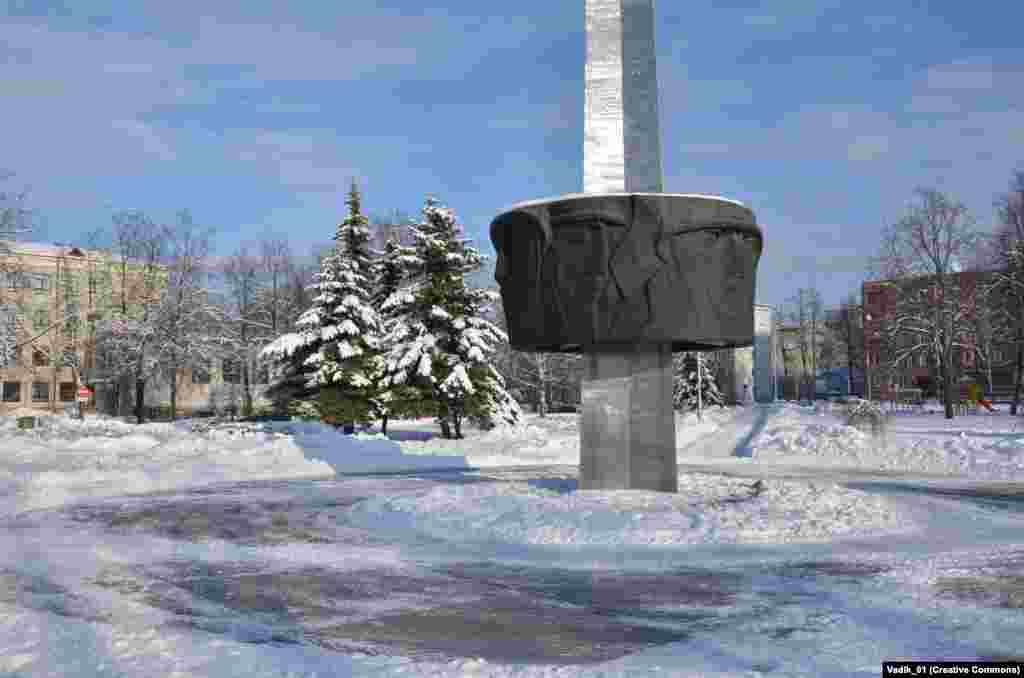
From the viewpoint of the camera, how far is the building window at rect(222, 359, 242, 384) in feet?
176

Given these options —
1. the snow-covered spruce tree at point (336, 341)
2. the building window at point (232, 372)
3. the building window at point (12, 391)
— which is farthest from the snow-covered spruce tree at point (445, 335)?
the building window at point (12, 391)

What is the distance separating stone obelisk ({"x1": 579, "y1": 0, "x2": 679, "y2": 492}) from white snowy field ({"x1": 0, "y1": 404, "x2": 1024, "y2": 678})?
581 mm

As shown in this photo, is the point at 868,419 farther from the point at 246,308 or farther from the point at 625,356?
the point at 246,308

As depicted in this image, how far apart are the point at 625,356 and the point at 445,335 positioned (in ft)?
57.5

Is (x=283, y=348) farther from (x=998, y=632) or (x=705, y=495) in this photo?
(x=998, y=632)

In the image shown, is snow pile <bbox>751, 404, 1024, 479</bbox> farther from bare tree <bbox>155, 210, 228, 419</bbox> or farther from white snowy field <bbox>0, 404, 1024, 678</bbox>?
bare tree <bbox>155, 210, 228, 419</bbox>

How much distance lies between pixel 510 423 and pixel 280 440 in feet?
31.2

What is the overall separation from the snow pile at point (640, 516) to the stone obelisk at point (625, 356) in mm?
505

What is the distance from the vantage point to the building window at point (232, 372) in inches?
2115

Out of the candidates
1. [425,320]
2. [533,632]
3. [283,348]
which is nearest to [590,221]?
[533,632]

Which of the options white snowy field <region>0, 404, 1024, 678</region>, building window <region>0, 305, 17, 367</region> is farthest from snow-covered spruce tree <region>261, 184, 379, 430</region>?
building window <region>0, 305, 17, 367</region>

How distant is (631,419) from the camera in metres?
12.5

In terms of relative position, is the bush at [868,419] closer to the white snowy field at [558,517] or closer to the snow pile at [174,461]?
the white snowy field at [558,517]

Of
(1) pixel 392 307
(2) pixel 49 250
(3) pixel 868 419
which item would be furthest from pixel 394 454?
(2) pixel 49 250
